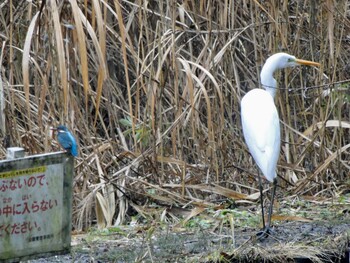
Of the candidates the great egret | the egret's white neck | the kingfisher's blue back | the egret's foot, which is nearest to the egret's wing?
the great egret

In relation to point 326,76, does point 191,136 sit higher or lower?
lower

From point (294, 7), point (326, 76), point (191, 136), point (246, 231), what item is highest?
point (294, 7)

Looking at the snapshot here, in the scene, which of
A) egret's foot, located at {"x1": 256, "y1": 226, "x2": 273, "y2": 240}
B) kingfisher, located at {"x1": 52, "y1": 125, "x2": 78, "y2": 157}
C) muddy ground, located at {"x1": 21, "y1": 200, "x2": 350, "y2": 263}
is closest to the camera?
kingfisher, located at {"x1": 52, "y1": 125, "x2": 78, "y2": 157}

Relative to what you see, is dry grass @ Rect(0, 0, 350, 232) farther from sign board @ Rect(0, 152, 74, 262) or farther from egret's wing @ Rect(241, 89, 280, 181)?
sign board @ Rect(0, 152, 74, 262)

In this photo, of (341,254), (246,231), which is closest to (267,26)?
(246,231)

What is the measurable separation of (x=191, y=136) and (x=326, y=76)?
38.1 inches

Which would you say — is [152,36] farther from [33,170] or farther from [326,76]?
[33,170]

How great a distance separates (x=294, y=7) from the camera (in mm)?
5984

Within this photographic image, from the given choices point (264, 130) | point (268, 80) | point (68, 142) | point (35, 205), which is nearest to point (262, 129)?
point (264, 130)

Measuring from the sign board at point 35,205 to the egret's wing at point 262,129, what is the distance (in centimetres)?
142

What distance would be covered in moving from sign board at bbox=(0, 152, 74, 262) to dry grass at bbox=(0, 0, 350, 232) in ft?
4.82

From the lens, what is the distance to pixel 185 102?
17.1 ft

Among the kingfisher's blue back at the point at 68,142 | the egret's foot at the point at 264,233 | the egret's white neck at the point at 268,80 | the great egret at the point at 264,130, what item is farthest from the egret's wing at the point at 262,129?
the kingfisher's blue back at the point at 68,142

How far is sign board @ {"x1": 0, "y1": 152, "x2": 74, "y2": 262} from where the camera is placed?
2.96 meters
